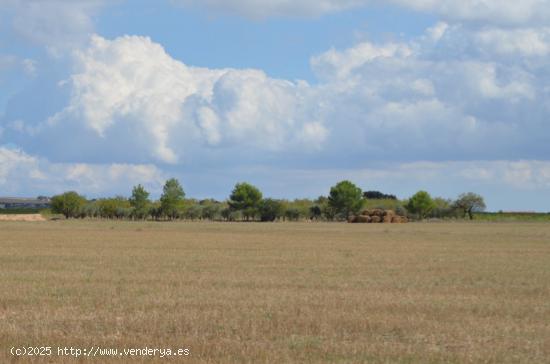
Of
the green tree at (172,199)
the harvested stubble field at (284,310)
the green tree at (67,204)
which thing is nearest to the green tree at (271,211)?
the green tree at (172,199)

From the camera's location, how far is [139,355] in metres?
13.0

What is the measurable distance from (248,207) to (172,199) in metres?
16.2

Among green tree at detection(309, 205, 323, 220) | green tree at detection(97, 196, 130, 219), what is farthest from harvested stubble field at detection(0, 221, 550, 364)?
green tree at detection(97, 196, 130, 219)

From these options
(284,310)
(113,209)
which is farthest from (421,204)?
(284,310)

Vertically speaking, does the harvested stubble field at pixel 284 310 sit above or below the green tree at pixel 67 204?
below

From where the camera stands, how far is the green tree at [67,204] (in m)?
180

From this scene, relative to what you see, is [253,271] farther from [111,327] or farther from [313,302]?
[111,327]

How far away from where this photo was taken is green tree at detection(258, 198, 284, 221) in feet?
548

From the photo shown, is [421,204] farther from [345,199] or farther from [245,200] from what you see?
[245,200]

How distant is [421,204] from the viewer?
579 feet

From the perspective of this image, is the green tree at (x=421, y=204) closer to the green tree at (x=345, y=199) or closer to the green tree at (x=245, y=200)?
the green tree at (x=345, y=199)

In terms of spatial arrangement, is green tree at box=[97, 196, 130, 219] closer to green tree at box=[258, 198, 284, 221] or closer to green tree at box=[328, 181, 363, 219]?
green tree at box=[258, 198, 284, 221]

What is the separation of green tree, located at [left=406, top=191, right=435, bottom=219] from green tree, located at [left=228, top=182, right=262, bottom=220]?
33807mm

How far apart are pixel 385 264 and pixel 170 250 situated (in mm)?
13641
